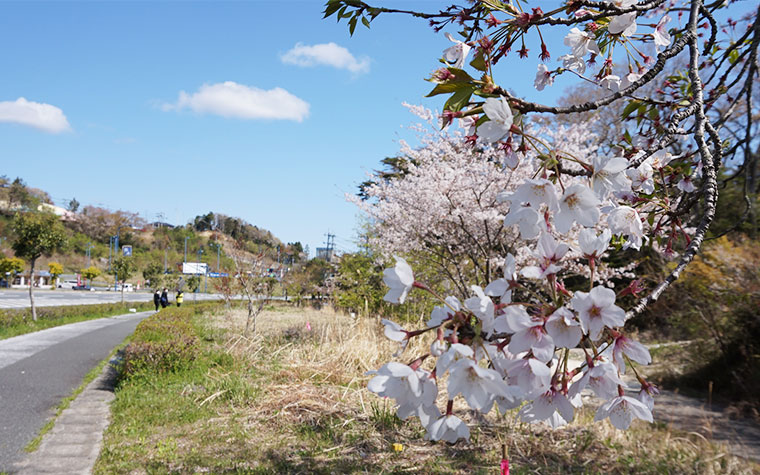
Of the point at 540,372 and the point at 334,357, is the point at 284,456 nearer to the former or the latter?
the point at 334,357

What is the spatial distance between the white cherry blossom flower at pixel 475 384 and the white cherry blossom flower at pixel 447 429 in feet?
0.33

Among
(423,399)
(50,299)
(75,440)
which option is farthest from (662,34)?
(50,299)

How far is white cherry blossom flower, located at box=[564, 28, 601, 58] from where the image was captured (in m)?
1.36

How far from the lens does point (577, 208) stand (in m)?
0.78

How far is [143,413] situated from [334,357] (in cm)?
220

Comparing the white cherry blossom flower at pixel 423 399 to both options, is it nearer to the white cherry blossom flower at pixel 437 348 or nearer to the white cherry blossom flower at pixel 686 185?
the white cherry blossom flower at pixel 437 348

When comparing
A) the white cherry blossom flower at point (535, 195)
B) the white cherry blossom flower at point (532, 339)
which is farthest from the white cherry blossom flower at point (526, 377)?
the white cherry blossom flower at point (535, 195)

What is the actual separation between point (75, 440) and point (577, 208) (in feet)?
16.8

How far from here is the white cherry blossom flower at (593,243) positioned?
782 millimetres

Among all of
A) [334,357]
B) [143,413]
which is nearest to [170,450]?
[143,413]

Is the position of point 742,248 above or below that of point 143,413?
above

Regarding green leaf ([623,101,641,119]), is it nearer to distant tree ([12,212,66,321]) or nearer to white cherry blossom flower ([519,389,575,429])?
white cherry blossom flower ([519,389,575,429])

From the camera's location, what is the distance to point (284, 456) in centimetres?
393

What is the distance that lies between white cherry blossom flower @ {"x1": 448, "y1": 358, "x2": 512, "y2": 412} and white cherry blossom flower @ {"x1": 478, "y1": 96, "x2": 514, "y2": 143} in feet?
1.10
